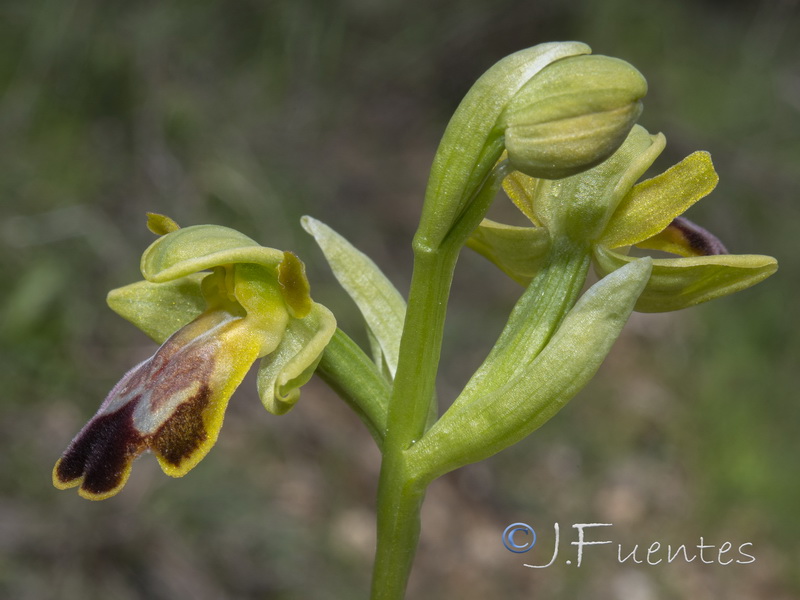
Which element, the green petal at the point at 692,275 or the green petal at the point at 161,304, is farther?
the green petal at the point at 161,304

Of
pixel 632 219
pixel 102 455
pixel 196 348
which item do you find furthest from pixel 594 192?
pixel 102 455

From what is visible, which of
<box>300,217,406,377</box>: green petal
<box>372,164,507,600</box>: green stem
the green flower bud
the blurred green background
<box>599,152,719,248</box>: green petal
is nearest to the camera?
the green flower bud

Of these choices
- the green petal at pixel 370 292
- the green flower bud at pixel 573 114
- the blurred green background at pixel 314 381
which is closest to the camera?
the green flower bud at pixel 573 114

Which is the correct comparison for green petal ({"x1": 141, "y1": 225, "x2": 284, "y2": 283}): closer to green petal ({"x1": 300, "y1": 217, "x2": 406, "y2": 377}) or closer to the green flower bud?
green petal ({"x1": 300, "y1": 217, "x2": 406, "y2": 377})

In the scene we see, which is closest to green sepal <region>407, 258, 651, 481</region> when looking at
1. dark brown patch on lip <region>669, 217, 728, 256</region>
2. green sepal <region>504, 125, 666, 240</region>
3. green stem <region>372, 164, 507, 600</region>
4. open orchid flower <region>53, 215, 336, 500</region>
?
green stem <region>372, 164, 507, 600</region>

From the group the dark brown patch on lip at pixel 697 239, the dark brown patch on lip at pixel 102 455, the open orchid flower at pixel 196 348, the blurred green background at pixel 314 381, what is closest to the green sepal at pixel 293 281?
the open orchid flower at pixel 196 348

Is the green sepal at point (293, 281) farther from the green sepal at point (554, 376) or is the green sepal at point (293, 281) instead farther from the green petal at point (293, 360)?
the green sepal at point (554, 376)
